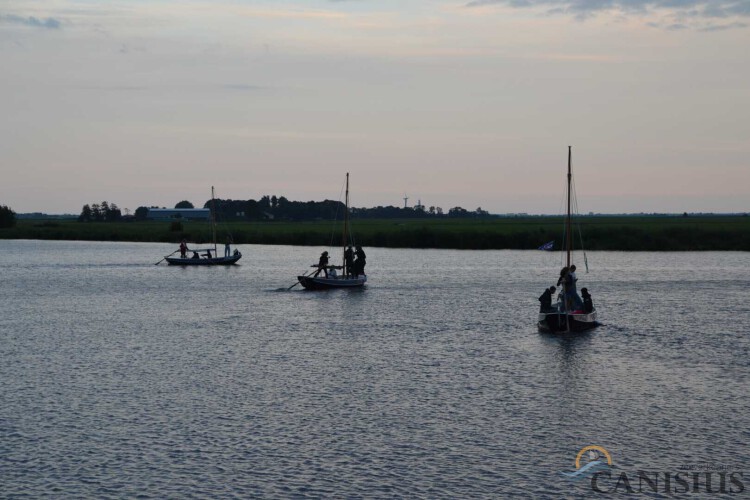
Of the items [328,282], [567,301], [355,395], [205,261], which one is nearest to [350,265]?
[328,282]

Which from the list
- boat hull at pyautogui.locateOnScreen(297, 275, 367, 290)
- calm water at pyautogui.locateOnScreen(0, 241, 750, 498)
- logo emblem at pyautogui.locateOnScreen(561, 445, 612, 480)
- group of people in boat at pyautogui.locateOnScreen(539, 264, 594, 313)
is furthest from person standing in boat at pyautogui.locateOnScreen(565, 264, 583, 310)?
boat hull at pyautogui.locateOnScreen(297, 275, 367, 290)

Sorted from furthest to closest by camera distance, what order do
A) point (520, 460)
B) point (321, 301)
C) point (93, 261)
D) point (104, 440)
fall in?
point (93, 261) → point (321, 301) → point (104, 440) → point (520, 460)

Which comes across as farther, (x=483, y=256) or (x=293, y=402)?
(x=483, y=256)

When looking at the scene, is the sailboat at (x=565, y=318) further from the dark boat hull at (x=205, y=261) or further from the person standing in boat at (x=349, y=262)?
the dark boat hull at (x=205, y=261)

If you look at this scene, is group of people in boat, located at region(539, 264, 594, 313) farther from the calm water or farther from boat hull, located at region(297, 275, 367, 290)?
boat hull, located at region(297, 275, 367, 290)

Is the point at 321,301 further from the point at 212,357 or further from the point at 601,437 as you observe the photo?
the point at 601,437

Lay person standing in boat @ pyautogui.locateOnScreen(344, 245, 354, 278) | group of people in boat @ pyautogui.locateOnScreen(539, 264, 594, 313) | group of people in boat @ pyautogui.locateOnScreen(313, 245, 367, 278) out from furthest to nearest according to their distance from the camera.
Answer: person standing in boat @ pyautogui.locateOnScreen(344, 245, 354, 278) → group of people in boat @ pyautogui.locateOnScreen(313, 245, 367, 278) → group of people in boat @ pyautogui.locateOnScreen(539, 264, 594, 313)

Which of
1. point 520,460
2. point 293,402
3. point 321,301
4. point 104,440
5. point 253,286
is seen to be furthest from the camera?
point 253,286

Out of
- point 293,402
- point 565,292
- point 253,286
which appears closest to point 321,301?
point 253,286

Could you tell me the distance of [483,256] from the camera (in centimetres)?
11456

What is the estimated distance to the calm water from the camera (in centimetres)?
2064

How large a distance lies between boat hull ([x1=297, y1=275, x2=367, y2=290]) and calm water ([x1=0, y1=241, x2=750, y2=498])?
7.08 m

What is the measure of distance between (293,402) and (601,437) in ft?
29.4

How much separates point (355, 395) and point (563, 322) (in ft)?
56.3
